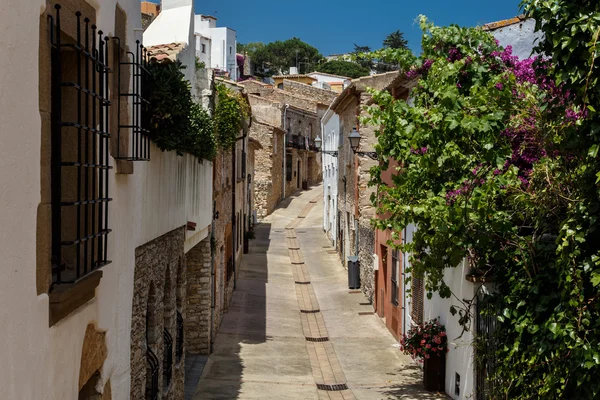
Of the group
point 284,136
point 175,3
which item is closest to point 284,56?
point 284,136

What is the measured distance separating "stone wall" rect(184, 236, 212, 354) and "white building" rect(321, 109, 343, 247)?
1696 cm

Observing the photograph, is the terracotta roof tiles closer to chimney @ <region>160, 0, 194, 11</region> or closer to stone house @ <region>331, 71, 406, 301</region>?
chimney @ <region>160, 0, 194, 11</region>

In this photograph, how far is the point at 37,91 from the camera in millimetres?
4152

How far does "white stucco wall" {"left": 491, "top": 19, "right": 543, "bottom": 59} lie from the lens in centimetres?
1368

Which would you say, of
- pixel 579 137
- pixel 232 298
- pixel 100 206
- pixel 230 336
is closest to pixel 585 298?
pixel 579 137

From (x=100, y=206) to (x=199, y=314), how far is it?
458 inches

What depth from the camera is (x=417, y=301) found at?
1655 cm

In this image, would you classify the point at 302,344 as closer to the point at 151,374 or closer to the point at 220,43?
the point at 151,374

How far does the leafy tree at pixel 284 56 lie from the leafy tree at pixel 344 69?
8690 mm

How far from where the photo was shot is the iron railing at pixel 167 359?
1101 cm

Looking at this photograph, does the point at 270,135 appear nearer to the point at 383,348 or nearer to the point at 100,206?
the point at 383,348

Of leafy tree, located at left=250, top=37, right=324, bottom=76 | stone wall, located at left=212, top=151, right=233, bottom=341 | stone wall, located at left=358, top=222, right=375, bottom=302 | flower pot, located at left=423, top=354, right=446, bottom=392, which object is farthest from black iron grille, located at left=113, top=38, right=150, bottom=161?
leafy tree, located at left=250, top=37, right=324, bottom=76

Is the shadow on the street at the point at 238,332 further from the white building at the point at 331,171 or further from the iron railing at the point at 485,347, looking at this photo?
the white building at the point at 331,171

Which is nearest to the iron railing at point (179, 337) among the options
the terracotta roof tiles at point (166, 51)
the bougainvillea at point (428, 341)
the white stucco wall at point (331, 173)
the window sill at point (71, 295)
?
the bougainvillea at point (428, 341)
